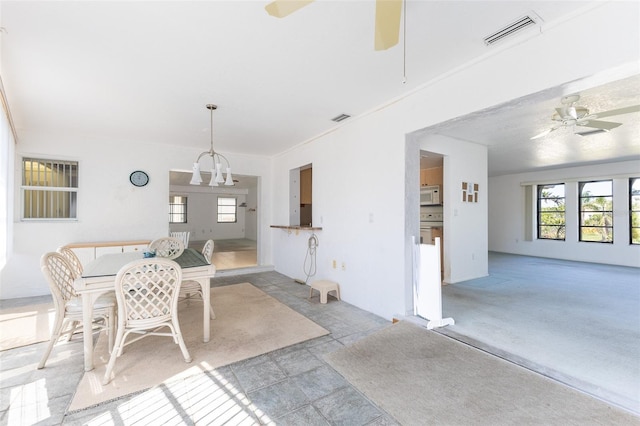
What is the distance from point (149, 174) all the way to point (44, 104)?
1840 millimetres

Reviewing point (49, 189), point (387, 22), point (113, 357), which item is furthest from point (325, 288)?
point (49, 189)

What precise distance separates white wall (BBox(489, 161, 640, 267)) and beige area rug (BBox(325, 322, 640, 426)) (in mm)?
7166

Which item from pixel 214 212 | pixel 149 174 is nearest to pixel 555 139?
pixel 149 174

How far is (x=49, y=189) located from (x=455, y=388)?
608 cm

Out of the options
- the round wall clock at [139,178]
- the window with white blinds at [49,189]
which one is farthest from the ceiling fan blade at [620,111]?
the window with white blinds at [49,189]

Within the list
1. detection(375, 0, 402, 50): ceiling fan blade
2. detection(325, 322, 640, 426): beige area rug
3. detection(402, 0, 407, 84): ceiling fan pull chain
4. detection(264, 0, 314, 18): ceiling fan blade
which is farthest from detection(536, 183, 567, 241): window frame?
detection(264, 0, 314, 18): ceiling fan blade

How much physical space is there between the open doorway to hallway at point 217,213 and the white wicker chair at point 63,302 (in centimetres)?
834

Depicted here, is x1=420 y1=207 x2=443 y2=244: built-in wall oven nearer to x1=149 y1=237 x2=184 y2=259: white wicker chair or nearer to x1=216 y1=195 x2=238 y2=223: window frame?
x1=149 y1=237 x2=184 y2=259: white wicker chair

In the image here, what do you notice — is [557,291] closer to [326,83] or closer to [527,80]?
[527,80]

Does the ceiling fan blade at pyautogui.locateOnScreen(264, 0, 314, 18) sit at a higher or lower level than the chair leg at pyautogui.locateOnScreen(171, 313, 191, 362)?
higher

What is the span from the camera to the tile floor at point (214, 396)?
5.58 ft

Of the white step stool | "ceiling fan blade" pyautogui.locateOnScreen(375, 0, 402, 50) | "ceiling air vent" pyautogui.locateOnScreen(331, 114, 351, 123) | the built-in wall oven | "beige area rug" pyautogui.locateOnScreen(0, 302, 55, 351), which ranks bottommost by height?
"beige area rug" pyautogui.locateOnScreen(0, 302, 55, 351)

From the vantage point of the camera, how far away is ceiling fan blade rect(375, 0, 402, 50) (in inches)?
57.4

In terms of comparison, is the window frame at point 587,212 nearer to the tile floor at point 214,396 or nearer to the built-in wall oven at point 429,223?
the built-in wall oven at point 429,223
